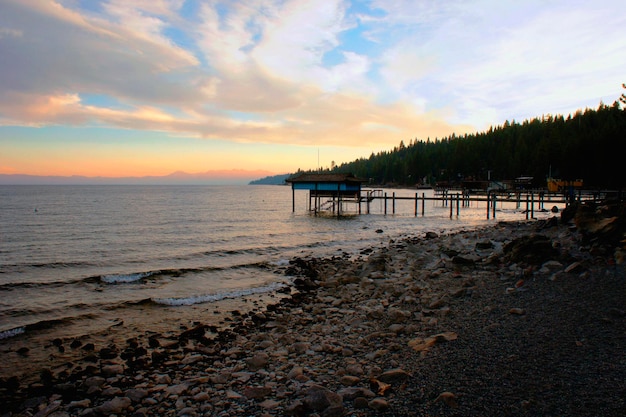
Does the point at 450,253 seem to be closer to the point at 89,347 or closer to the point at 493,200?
the point at 89,347

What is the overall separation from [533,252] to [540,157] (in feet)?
300

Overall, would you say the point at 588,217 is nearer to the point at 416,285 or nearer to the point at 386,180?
the point at 416,285

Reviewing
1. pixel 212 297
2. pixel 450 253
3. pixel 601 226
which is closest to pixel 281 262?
pixel 212 297

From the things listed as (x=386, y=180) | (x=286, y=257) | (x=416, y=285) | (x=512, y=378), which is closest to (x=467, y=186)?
(x=286, y=257)

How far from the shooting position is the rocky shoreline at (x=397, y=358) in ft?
16.0

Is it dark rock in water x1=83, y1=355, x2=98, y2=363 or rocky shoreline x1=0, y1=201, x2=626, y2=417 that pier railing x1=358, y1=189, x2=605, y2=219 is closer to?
rocky shoreline x1=0, y1=201, x2=626, y2=417

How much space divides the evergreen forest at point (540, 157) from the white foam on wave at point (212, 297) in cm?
3088

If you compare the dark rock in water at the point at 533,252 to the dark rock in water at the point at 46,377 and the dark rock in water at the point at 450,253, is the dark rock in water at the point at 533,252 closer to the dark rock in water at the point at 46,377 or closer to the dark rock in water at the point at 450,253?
the dark rock in water at the point at 450,253

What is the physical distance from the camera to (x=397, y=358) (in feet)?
21.0

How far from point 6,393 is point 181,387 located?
10.4 ft

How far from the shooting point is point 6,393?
647 centimetres

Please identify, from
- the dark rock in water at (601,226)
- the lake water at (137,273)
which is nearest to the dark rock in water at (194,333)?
the lake water at (137,273)

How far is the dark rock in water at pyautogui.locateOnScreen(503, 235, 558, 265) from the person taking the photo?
1185 centimetres

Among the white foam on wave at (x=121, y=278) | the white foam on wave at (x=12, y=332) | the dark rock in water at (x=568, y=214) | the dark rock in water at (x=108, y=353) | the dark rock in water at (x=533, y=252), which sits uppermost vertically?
the dark rock in water at (x=568, y=214)
